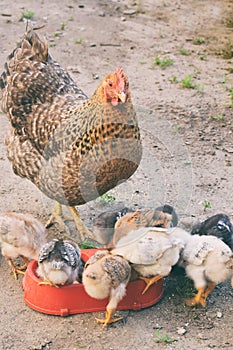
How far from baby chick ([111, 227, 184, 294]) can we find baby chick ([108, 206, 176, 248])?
159mm

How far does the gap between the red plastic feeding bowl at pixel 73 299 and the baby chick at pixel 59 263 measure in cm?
7

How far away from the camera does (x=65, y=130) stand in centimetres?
461

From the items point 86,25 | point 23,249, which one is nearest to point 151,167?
point 23,249

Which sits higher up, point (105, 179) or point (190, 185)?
point (105, 179)

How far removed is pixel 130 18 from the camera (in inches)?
370

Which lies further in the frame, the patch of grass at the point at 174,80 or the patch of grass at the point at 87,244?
the patch of grass at the point at 174,80

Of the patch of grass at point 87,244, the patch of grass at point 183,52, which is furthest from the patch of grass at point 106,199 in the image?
the patch of grass at point 183,52

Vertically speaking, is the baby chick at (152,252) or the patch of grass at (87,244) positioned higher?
the baby chick at (152,252)

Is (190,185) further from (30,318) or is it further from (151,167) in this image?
(30,318)

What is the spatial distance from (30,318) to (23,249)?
19.4 inches

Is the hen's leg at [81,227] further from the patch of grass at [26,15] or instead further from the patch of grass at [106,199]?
the patch of grass at [26,15]

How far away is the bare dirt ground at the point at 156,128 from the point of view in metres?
4.09

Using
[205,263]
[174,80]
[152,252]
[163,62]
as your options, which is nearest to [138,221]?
[152,252]

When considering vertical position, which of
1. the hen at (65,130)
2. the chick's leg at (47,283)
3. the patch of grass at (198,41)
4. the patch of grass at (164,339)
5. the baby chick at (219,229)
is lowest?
the patch of grass at (198,41)
